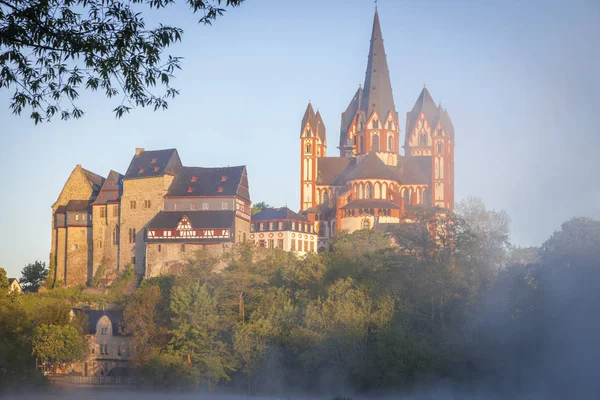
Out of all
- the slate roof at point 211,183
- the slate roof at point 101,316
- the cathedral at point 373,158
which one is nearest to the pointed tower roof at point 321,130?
the cathedral at point 373,158

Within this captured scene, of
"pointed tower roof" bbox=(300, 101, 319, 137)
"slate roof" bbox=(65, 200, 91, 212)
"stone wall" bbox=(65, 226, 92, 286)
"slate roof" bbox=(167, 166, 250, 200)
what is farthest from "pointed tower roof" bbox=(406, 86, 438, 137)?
"stone wall" bbox=(65, 226, 92, 286)

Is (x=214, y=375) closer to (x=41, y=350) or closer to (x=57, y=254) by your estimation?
(x=41, y=350)

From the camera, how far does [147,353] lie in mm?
60219

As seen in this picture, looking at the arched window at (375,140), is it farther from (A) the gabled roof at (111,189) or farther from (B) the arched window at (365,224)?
(A) the gabled roof at (111,189)

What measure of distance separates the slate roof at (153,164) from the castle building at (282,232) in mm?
12181

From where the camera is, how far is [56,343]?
6331 centimetres

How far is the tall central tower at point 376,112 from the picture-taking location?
11119cm

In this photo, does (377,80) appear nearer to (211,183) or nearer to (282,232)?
(282,232)

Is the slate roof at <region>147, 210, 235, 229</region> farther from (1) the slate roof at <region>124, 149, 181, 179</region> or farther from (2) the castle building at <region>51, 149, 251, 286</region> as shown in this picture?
(1) the slate roof at <region>124, 149, 181, 179</region>

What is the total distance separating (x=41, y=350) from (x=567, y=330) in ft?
119

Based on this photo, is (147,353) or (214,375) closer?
(214,375)

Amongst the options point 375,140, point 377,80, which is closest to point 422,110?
point 377,80

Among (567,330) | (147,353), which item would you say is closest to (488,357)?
(567,330)

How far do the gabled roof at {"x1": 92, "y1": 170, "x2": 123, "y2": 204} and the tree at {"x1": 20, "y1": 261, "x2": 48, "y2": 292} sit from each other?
9.64m
